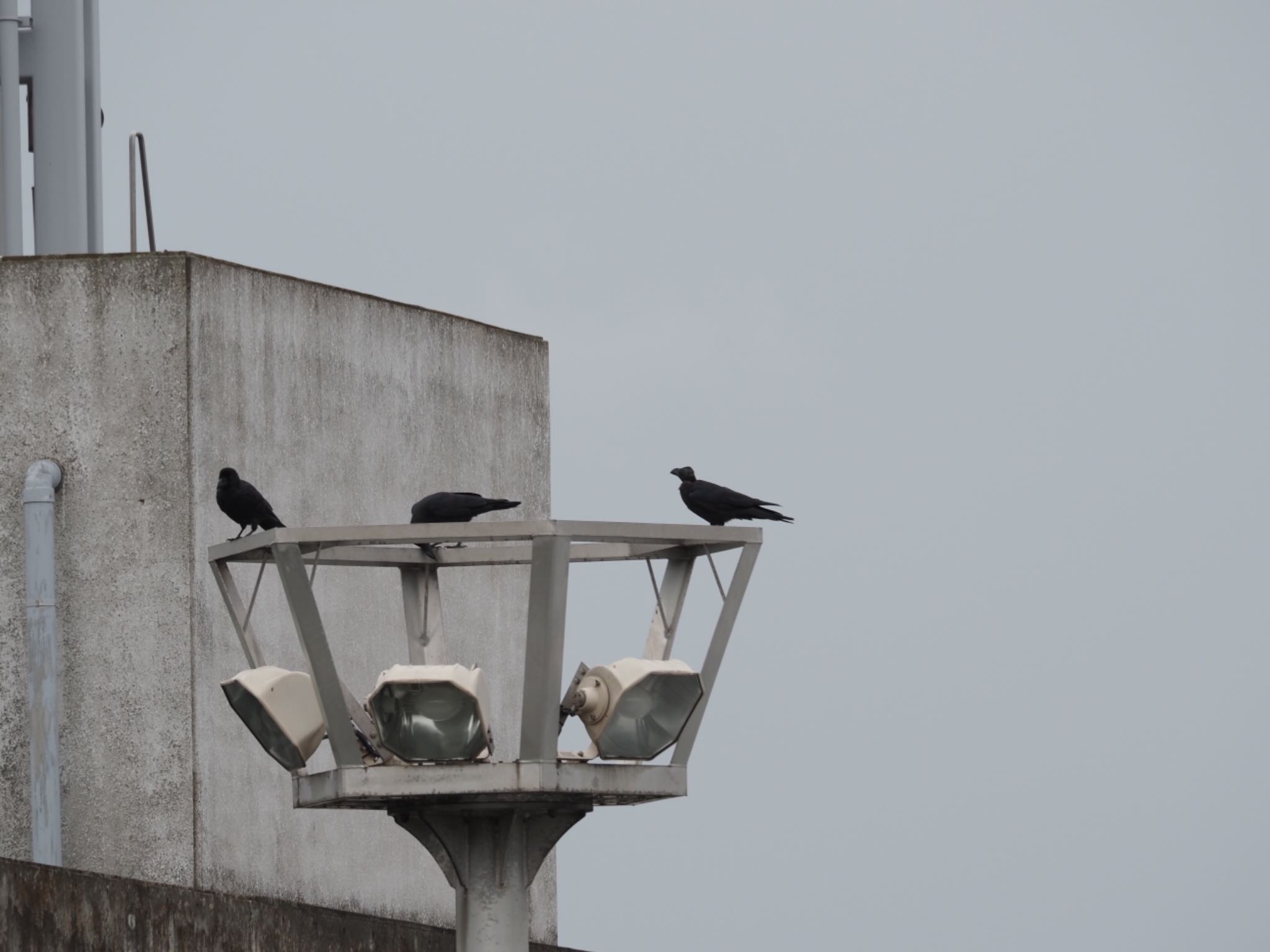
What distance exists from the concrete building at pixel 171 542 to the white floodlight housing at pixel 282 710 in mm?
3924

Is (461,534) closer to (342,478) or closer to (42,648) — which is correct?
(42,648)

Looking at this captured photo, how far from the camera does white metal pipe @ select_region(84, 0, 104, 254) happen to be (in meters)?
17.8

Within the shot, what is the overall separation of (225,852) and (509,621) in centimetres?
362

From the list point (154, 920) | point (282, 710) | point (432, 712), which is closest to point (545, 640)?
point (432, 712)

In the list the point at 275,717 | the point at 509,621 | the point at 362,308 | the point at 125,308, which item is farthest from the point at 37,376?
the point at 275,717

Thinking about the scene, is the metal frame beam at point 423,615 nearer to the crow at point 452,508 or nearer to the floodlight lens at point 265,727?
the crow at point 452,508

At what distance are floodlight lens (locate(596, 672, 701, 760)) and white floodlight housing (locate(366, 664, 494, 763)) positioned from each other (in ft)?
2.25

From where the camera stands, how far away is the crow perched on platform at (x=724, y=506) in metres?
11.6

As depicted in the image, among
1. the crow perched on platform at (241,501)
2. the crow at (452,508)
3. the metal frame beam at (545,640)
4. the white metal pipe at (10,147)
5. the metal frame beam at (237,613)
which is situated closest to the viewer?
the metal frame beam at (545,640)

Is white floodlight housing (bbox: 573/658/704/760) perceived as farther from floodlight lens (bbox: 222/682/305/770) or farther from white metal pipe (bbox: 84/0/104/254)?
white metal pipe (bbox: 84/0/104/254)

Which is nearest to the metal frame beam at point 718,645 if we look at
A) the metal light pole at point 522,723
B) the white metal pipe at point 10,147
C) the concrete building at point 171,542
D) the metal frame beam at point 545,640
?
the metal light pole at point 522,723

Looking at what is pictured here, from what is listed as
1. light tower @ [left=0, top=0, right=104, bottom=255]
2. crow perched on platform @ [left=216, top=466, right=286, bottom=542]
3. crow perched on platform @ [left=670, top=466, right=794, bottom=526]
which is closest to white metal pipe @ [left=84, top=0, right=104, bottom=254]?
light tower @ [left=0, top=0, right=104, bottom=255]

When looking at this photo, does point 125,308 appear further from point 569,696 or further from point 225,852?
point 569,696

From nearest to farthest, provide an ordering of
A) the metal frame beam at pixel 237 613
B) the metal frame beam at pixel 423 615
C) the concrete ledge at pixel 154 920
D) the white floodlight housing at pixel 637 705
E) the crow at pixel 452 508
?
the white floodlight housing at pixel 637 705
the crow at pixel 452 508
the metal frame beam at pixel 237 613
the concrete ledge at pixel 154 920
the metal frame beam at pixel 423 615
